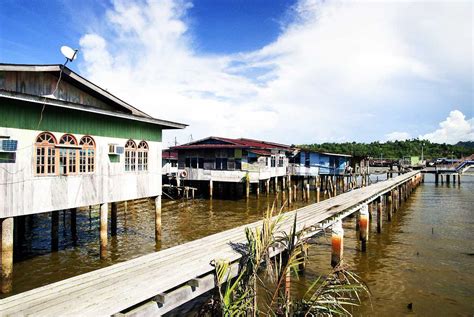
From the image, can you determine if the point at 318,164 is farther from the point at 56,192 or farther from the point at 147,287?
the point at 147,287

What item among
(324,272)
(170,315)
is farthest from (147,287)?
(324,272)

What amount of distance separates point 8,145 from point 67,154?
2001 mm

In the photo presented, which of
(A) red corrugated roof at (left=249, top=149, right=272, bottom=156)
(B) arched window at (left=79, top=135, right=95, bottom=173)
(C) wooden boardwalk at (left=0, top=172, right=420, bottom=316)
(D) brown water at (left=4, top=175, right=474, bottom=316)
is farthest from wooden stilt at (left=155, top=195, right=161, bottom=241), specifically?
(A) red corrugated roof at (left=249, top=149, right=272, bottom=156)

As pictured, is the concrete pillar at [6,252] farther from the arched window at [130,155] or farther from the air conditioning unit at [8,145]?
the arched window at [130,155]

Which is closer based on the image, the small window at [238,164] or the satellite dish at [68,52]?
the satellite dish at [68,52]

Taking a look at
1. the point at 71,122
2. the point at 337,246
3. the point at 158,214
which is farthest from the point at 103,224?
the point at 337,246

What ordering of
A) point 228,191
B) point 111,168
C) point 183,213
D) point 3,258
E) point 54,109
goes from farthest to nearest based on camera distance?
point 228,191 → point 183,213 → point 111,168 → point 54,109 → point 3,258

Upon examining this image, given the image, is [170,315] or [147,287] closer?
[147,287]

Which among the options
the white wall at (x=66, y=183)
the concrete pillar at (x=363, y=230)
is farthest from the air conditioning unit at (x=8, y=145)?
the concrete pillar at (x=363, y=230)

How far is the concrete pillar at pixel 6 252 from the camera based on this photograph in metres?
9.30

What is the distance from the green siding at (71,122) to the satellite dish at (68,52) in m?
1.65

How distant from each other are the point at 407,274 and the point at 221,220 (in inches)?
464

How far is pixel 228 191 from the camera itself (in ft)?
→ 108

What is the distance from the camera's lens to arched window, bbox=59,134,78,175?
10992 millimetres
